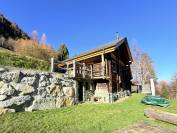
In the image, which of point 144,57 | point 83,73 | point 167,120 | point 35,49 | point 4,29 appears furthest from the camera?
point 4,29

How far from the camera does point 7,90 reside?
26.8ft

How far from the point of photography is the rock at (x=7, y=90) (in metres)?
7.99

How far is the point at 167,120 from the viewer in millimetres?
8312

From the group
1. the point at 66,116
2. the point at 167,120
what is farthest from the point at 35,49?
the point at 167,120

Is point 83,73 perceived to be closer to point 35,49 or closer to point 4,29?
point 35,49

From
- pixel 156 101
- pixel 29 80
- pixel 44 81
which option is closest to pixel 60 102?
pixel 44 81

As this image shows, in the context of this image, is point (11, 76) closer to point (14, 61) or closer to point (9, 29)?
point (14, 61)

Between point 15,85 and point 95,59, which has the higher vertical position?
point 95,59

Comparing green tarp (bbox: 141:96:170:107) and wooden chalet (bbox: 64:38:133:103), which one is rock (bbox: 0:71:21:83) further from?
green tarp (bbox: 141:96:170:107)

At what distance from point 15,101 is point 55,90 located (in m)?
2.86

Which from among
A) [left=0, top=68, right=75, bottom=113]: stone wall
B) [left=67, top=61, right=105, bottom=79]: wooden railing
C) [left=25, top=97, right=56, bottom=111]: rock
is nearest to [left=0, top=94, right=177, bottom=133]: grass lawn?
[left=0, top=68, right=75, bottom=113]: stone wall

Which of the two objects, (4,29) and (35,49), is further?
(4,29)

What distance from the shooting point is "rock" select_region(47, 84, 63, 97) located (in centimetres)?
1041

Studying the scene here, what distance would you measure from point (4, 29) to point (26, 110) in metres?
37.3
